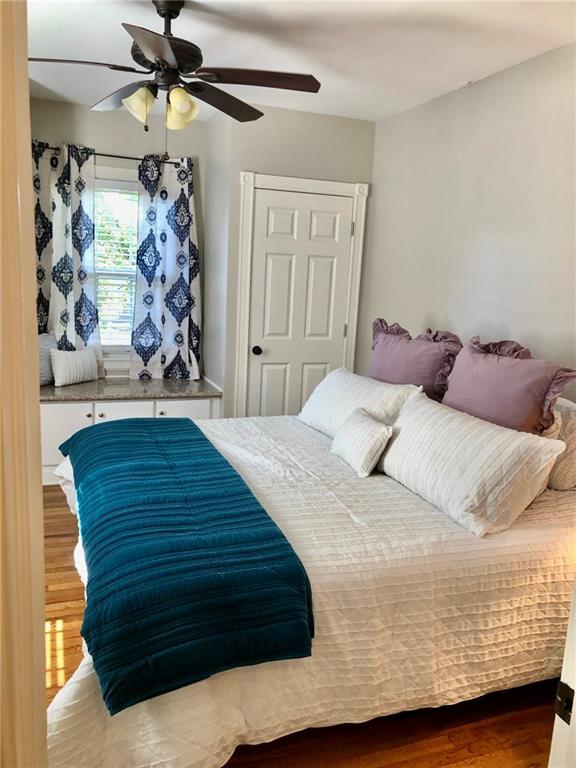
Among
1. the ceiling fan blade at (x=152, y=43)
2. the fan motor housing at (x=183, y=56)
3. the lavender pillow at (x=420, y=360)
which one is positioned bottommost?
the lavender pillow at (x=420, y=360)

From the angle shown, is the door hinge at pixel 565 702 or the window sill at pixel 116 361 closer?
the door hinge at pixel 565 702

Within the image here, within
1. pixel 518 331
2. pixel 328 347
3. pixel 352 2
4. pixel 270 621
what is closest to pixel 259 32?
pixel 352 2

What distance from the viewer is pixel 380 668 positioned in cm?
169

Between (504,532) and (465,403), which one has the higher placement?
(465,403)

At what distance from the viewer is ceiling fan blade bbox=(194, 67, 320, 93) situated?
2.18 metres

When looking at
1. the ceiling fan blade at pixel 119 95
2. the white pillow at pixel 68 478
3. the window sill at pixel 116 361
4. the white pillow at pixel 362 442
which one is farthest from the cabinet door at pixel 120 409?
the ceiling fan blade at pixel 119 95

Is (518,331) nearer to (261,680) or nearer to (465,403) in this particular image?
(465,403)

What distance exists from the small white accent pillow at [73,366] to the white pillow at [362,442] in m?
2.28

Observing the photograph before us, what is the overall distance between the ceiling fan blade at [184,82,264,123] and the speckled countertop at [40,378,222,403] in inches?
78.3

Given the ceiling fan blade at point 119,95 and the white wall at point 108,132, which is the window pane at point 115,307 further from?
the ceiling fan blade at point 119,95

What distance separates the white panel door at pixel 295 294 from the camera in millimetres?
3855

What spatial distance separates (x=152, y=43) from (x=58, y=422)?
2.55 metres

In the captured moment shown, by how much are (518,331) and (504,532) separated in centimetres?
119

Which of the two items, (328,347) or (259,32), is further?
(328,347)
